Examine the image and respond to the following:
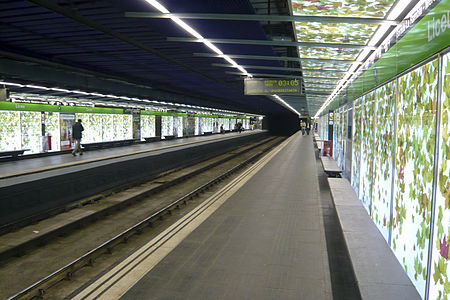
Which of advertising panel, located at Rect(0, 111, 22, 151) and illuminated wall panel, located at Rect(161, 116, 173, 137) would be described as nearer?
advertising panel, located at Rect(0, 111, 22, 151)

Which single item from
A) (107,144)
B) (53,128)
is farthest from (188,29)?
(107,144)

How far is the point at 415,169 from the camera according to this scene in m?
3.56

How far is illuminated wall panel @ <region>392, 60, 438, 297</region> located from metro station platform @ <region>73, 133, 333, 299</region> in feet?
3.26

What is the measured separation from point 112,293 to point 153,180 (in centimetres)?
1043

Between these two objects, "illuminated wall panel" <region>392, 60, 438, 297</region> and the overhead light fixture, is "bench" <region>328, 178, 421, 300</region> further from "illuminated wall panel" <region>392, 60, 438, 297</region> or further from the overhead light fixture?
the overhead light fixture

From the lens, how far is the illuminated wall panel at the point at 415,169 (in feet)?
10.4

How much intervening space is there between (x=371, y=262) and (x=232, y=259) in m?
1.81

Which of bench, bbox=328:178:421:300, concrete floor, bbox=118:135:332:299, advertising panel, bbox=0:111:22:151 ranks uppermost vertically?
advertising panel, bbox=0:111:22:151

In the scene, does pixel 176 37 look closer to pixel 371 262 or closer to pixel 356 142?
pixel 356 142

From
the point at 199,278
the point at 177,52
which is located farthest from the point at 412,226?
the point at 177,52

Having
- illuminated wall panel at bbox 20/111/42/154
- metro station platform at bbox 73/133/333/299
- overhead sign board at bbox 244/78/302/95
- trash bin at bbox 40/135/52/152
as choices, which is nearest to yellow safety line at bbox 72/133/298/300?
metro station platform at bbox 73/133/333/299

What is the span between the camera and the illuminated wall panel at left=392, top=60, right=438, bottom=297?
3.18m

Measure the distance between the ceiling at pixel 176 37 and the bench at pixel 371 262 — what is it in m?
3.27

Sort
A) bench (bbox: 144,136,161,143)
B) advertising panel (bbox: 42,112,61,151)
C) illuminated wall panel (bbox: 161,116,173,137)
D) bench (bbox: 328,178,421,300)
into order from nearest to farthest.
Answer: bench (bbox: 328,178,421,300), advertising panel (bbox: 42,112,61,151), bench (bbox: 144,136,161,143), illuminated wall panel (bbox: 161,116,173,137)
